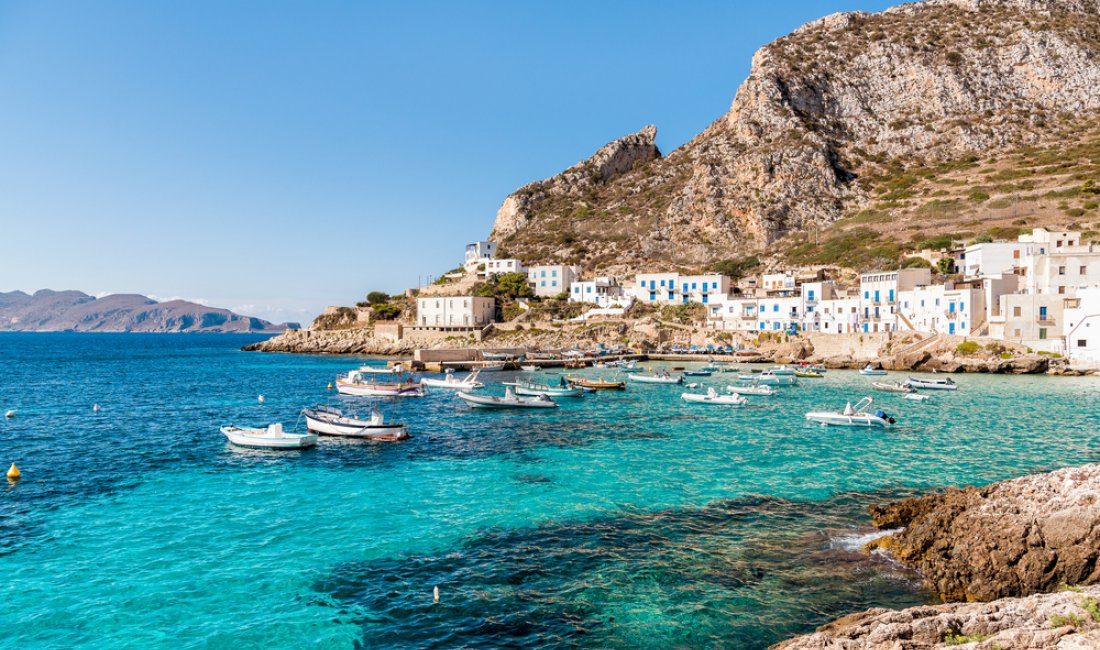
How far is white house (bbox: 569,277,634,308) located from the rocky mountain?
18532 mm

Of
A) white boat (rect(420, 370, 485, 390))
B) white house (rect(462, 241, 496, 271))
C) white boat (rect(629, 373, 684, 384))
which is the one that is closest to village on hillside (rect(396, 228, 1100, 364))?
white house (rect(462, 241, 496, 271))

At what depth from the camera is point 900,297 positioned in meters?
81.6

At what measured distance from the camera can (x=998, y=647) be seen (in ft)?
30.2

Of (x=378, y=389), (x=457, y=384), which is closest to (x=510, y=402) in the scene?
(x=457, y=384)

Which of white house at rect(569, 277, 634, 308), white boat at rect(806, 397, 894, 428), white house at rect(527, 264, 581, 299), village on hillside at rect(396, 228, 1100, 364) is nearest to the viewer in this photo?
white boat at rect(806, 397, 894, 428)

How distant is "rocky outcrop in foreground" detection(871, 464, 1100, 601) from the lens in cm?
1414

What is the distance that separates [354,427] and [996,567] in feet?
101

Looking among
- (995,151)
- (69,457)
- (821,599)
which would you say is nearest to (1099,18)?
(995,151)

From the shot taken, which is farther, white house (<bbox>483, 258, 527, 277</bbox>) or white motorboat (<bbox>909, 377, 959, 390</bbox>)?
white house (<bbox>483, 258, 527, 277</bbox>)

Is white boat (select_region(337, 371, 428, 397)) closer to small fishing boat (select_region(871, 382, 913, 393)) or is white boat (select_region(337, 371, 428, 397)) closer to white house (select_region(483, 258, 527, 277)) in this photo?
small fishing boat (select_region(871, 382, 913, 393))

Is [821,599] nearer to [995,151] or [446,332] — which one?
[446,332]

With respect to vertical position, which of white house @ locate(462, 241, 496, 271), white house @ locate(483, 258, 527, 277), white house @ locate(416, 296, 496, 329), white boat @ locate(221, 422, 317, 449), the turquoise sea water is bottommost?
the turquoise sea water

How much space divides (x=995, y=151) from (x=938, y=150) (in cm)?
1049

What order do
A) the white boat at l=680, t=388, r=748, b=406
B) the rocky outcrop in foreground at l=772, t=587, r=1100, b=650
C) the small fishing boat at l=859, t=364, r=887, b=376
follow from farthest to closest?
1. the small fishing boat at l=859, t=364, r=887, b=376
2. the white boat at l=680, t=388, r=748, b=406
3. the rocky outcrop in foreground at l=772, t=587, r=1100, b=650
